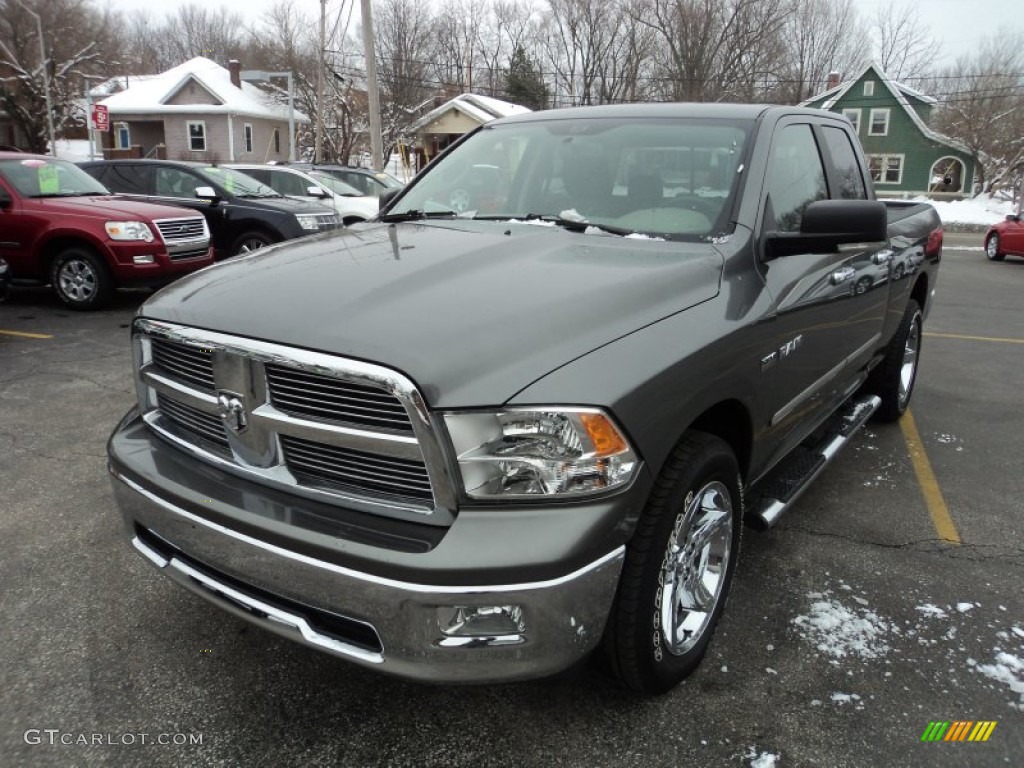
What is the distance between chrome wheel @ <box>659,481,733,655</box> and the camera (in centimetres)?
239

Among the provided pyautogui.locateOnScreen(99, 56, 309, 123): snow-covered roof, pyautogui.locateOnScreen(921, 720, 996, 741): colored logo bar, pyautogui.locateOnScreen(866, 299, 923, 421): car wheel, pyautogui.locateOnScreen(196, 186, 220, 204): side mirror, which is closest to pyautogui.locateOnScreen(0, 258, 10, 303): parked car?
pyautogui.locateOnScreen(196, 186, 220, 204): side mirror

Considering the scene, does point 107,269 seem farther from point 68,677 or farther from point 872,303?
point 872,303

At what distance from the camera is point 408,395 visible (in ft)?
6.23

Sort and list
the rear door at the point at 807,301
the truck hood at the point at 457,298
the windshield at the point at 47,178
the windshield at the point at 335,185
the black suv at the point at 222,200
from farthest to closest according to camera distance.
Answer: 1. the windshield at the point at 335,185
2. the black suv at the point at 222,200
3. the windshield at the point at 47,178
4. the rear door at the point at 807,301
5. the truck hood at the point at 457,298

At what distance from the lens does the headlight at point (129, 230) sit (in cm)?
866

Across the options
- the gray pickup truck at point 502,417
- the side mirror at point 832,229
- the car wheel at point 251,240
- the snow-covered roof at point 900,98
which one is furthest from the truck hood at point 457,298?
the snow-covered roof at point 900,98

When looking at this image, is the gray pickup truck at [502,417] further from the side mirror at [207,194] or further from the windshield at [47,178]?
the side mirror at [207,194]

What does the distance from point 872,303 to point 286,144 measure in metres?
46.7

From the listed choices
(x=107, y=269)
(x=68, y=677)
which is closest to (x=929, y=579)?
(x=68, y=677)

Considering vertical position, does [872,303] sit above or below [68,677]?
above

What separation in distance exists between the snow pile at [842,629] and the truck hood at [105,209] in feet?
27.1

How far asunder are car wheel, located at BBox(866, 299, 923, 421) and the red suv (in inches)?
296

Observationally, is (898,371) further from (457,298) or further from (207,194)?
(207,194)

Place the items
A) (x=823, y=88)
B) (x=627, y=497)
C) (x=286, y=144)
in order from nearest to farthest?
(x=627, y=497) < (x=286, y=144) < (x=823, y=88)
